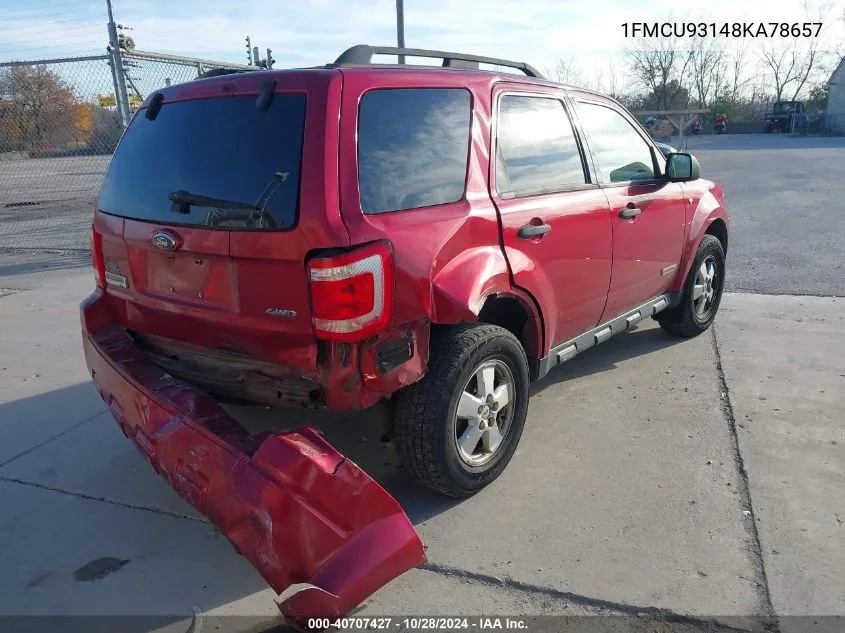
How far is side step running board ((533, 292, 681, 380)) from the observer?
380 centimetres

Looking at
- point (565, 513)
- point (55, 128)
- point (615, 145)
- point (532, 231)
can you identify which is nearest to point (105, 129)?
point (55, 128)

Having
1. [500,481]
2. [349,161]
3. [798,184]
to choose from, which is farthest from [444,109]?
[798,184]

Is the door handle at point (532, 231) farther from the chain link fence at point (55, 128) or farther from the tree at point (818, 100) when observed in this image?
the tree at point (818, 100)

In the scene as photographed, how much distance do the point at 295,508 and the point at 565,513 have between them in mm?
1406

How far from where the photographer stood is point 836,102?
50.8m

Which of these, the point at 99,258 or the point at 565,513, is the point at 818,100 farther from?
the point at 99,258

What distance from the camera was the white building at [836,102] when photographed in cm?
4597

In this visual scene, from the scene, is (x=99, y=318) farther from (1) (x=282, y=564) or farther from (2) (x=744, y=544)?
(2) (x=744, y=544)

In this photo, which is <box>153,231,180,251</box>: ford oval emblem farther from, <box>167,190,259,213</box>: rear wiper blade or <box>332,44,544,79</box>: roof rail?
<box>332,44,544,79</box>: roof rail

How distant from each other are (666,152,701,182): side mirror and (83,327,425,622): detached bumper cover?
331cm

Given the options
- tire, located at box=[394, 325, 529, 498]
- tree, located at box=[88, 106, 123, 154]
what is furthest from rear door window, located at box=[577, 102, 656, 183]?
tree, located at box=[88, 106, 123, 154]

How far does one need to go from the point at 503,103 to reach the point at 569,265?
93 centimetres

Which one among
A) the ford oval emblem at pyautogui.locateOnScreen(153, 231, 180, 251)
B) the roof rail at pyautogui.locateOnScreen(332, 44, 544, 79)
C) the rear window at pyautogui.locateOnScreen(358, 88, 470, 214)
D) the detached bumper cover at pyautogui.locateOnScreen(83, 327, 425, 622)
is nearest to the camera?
the detached bumper cover at pyautogui.locateOnScreen(83, 327, 425, 622)

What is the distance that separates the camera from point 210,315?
9.53 ft
